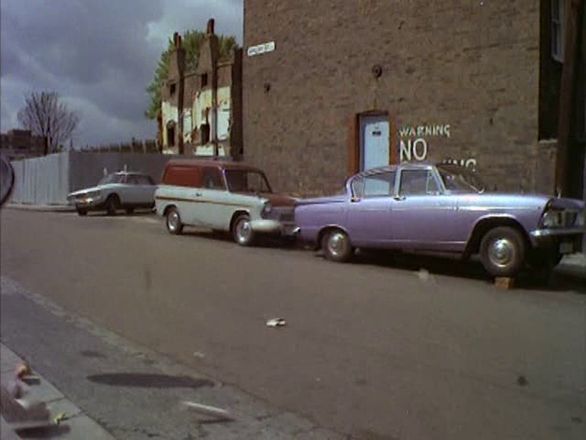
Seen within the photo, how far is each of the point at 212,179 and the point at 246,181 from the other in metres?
0.72

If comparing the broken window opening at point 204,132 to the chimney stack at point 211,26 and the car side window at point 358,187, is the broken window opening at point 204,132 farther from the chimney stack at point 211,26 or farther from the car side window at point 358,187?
the chimney stack at point 211,26

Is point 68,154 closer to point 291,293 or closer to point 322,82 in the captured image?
point 291,293

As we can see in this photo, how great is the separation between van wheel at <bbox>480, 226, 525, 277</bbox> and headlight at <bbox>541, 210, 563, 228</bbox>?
0.38m

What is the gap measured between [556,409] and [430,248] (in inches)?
240

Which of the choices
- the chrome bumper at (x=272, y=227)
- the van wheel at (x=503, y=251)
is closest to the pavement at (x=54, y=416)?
the van wheel at (x=503, y=251)

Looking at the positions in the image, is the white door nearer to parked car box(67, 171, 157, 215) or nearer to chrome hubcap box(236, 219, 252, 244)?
chrome hubcap box(236, 219, 252, 244)

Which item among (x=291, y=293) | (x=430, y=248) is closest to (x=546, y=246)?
(x=430, y=248)

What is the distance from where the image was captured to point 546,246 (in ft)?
32.2

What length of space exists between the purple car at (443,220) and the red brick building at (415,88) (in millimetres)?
3577

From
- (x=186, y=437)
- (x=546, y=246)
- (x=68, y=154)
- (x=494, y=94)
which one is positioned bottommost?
(x=186, y=437)

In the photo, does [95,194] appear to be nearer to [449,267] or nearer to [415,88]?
[449,267]

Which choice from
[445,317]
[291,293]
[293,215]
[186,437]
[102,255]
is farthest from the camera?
[293,215]

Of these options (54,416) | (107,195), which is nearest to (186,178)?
(107,195)

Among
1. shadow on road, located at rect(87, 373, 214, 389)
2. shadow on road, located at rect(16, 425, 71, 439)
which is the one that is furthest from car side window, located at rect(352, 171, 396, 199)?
shadow on road, located at rect(16, 425, 71, 439)
